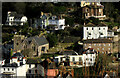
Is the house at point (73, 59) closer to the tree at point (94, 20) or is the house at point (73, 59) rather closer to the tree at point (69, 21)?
the tree at point (94, 20)

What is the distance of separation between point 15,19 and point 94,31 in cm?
527

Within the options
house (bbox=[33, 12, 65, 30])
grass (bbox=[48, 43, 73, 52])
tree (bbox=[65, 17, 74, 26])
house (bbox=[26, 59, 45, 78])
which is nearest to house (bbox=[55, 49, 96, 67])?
house (bbox=[26, 59, 45, 78])

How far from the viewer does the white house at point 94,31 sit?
1547 cm

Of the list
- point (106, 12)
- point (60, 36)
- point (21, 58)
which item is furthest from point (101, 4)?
point (21, 58)

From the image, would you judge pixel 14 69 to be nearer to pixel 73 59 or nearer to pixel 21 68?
pixel 21 68

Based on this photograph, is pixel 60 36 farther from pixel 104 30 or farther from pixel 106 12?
pixel 106 12

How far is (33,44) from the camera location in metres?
14.3

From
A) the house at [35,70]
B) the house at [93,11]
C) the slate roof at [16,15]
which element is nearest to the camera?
the house at [35,70]

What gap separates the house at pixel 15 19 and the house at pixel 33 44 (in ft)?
12.8

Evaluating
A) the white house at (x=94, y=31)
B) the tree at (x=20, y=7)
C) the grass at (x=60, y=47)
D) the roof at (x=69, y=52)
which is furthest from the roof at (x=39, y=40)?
the tree at (x=20, y=7)

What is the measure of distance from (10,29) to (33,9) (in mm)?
2768

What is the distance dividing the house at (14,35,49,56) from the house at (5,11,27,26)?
12.8ft

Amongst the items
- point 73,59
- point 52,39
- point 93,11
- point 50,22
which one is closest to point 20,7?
point 50,22

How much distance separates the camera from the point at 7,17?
19.4 metres
